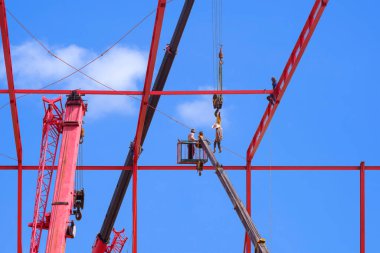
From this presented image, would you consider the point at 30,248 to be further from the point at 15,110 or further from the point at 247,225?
the point at 247,225

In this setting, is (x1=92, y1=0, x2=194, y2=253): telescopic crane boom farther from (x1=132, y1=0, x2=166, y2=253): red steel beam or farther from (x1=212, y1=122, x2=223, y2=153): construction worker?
(x1=212, y1=122, x2=223, y2=153): construction worker

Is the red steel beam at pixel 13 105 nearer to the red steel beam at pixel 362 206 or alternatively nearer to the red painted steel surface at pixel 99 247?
the red painted steel surface at pixel 99 247

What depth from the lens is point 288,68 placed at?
44.3 meters

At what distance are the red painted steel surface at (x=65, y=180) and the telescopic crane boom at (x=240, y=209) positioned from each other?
5570mm

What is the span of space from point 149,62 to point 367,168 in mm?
14236

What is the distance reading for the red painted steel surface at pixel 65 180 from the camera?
133 ft

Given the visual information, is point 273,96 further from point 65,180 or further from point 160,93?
point 65,180

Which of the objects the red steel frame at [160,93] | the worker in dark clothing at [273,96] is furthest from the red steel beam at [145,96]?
the worker in dark clothing at [273,96]

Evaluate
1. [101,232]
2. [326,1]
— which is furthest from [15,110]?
[326,1]

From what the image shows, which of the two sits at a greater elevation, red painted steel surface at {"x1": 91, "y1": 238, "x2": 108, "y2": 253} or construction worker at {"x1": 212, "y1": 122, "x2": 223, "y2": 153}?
construction worker at {"x1": 212, "y1": 122, "x2": 223, "y2": 153}

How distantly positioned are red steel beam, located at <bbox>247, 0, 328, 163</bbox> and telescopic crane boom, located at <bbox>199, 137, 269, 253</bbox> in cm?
422

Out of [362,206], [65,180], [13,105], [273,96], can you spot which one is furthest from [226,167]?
[13,105]

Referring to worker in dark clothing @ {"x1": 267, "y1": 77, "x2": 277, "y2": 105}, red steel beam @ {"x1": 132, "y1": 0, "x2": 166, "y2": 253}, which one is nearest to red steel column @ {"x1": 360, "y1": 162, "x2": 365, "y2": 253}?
worker in dark clothing @ {"x1": 267, "y1": 77, "x2": 277, "y2": 105}

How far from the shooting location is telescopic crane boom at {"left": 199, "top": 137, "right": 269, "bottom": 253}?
36.5 m
